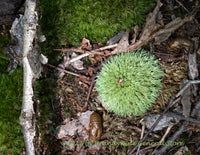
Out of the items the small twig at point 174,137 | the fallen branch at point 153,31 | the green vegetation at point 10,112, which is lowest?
the small twig at point 174,137

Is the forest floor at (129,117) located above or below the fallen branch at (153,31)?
below

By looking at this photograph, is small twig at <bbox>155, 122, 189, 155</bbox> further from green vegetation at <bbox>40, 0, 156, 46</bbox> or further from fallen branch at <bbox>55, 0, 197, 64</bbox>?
green vegetation at <bbox>40, 0, 156, 46</bbox>

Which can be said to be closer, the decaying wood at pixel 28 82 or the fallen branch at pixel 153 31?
the decaying wood at pixel 28 82

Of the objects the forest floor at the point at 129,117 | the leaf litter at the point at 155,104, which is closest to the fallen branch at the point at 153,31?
the leaf litter at the point at 155,104

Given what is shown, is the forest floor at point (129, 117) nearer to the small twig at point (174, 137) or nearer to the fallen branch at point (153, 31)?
the small twig at point (174, 137)

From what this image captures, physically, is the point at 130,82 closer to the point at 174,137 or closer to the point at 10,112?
the point at 174,137

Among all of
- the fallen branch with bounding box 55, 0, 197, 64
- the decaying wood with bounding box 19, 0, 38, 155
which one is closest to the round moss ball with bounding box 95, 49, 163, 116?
the fallen branch with bounding box 55, 0, 197, 64
